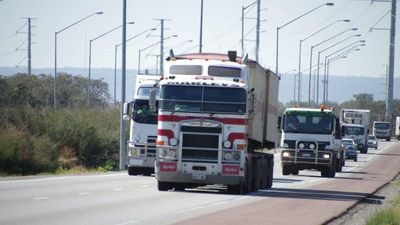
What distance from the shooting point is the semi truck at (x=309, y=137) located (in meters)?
51.9

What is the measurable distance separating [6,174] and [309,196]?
46.5 ft

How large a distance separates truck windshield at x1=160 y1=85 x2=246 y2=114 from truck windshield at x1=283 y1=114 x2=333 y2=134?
19386mm

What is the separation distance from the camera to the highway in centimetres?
2352

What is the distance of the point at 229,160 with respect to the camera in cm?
3288

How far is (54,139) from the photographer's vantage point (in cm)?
5941

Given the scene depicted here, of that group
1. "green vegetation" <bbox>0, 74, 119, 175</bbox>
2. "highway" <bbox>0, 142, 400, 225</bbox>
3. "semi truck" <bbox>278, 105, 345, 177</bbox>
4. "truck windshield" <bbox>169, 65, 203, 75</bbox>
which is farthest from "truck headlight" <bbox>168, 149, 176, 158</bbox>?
"semi truck" <bbox>278, 105, 345, 177</bbox>

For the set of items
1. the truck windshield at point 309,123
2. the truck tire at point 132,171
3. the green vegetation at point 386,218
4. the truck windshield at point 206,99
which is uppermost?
the truck windshield at point 206,99

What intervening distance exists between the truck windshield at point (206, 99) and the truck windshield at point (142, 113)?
11.8 m

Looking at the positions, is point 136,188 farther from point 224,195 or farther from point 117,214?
point 117,214

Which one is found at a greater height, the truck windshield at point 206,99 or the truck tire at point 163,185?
the truck windshield at point 206,99

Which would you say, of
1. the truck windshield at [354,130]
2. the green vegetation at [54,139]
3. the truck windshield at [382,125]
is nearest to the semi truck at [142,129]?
the green vegetation at [54,139]

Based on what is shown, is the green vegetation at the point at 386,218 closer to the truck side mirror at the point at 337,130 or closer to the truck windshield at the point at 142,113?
the truck windshield at the point at 142,113

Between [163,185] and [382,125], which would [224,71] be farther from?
[382,125]

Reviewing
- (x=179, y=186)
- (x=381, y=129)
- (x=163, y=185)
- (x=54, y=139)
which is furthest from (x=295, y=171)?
(x=381, y=129)
